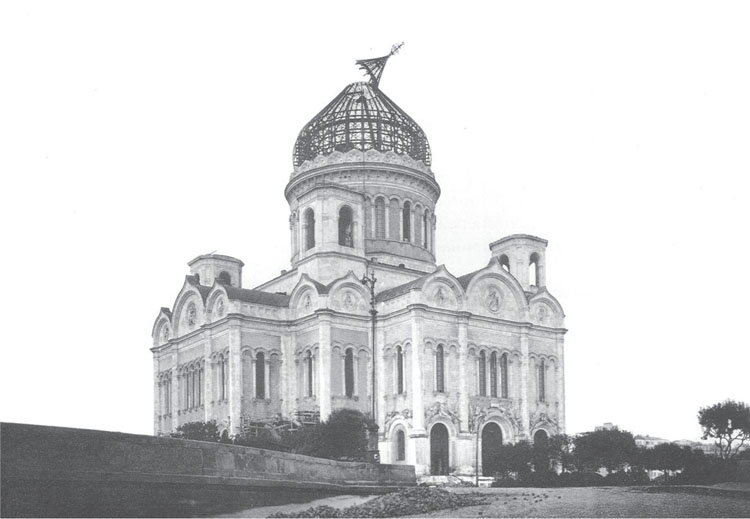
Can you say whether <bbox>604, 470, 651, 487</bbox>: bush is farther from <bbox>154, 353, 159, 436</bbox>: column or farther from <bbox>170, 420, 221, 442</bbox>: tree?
<bbox>154, 353, 159, 436</bbox>: column

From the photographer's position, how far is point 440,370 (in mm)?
45969

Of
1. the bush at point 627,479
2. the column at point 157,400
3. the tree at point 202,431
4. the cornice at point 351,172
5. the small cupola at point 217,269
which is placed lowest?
the bush at point 627,479

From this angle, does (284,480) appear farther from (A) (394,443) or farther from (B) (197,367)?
(B) (197,367)

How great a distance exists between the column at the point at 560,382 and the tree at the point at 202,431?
17.3m

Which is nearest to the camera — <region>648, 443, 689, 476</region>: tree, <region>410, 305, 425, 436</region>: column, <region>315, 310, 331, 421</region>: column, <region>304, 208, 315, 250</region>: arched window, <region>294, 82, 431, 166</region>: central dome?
<region>648, 443, 689, 476</region>: tree

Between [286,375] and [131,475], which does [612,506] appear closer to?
[131,475]

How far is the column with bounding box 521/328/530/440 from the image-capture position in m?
47.8

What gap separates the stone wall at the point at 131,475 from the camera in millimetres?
14414

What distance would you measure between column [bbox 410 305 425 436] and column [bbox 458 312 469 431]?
2.33 metres

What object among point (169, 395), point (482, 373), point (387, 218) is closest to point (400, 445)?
point (482, 373)

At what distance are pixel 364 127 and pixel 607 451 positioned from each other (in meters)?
21.9

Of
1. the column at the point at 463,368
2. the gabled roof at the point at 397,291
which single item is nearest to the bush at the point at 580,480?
the column at the point at 463,368

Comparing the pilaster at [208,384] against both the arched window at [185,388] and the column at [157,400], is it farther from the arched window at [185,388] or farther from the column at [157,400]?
the column at [157,400]

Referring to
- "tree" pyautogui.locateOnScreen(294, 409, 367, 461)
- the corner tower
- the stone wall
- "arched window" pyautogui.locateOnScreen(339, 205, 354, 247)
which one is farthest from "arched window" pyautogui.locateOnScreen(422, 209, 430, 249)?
the stone wall
